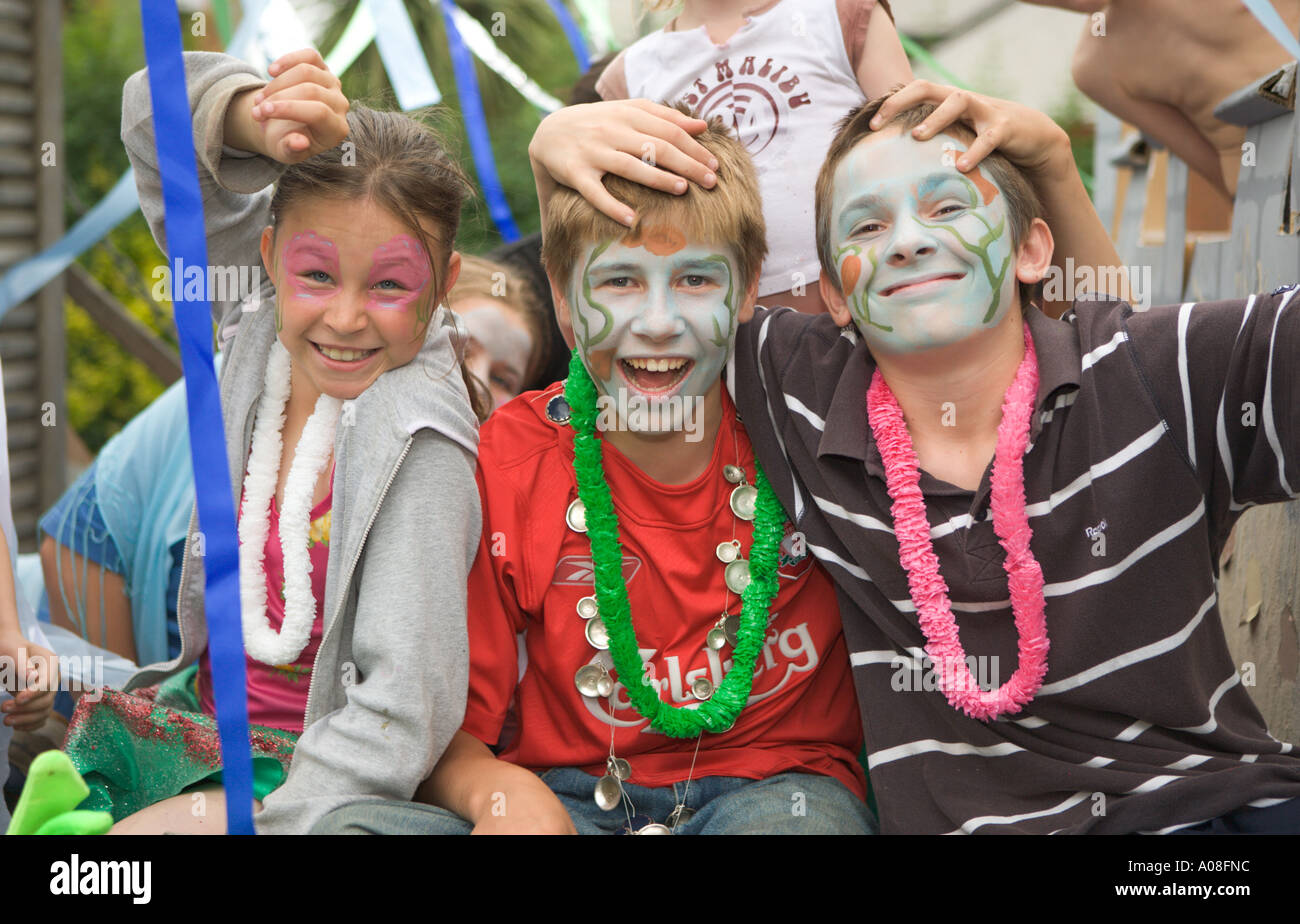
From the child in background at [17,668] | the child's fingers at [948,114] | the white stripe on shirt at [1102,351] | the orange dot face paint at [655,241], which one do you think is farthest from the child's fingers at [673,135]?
the child in background at [17,668]

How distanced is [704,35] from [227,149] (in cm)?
108

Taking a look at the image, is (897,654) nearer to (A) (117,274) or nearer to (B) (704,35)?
(B) (704,35)

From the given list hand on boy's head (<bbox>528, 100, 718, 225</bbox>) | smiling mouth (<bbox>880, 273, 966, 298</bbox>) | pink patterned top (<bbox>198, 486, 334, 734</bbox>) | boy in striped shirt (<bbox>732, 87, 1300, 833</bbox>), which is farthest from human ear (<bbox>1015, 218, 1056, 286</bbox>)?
pink patterned top (<bbox>198, 486, 334, 734</bbox>)

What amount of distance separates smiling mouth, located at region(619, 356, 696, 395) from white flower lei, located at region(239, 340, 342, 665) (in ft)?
1.67

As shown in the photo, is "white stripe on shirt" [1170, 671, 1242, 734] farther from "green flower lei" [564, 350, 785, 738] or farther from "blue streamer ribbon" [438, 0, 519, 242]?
Result: "blue streamer ribbon" [438, 0, 519, 242]

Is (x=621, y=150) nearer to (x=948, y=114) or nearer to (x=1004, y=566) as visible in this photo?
(x=948, y=114)

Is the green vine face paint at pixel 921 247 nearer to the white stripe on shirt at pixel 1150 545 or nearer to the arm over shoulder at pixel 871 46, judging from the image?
the white stripe on shirt at pixel 1150 545

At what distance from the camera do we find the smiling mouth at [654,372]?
197cm

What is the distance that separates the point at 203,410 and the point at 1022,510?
1173 millimetres

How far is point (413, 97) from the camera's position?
2926 millimetres

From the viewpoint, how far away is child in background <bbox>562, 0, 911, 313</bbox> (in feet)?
8.21

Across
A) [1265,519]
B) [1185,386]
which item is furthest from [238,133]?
[1265,519]

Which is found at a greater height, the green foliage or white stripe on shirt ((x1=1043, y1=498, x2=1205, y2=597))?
the green foliage
